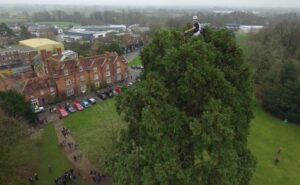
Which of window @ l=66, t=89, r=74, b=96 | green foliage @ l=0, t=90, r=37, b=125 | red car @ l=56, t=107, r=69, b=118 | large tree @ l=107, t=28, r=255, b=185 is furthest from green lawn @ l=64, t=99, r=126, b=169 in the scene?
large tree @ l=107, t=28, r=255, b=185

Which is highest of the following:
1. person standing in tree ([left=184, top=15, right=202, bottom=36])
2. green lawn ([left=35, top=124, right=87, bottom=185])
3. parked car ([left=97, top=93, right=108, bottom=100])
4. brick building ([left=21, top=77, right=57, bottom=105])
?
person standing in tree ([left=184, top=15, right=202, bottom=36])

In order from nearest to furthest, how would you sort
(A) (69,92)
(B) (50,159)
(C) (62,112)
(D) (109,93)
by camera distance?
(B) (50,159), (C) (62,112), (A) (69,92), (D) (109,93)

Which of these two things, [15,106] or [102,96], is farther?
[102,96]

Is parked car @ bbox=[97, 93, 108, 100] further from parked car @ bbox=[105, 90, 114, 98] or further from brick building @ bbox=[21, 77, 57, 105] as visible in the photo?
brick building @ bbox=[21, 77, 57, 105]

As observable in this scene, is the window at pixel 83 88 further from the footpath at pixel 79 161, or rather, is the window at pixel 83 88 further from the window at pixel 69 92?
the footpath at pixel 79 161

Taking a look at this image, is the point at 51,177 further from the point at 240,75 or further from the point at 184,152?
the point at 240,75

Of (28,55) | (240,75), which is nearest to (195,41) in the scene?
(240,75)

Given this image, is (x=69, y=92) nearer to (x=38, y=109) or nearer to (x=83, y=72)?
(x=83, y=72)

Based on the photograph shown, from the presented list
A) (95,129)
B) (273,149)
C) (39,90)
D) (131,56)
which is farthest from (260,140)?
(131,56)
